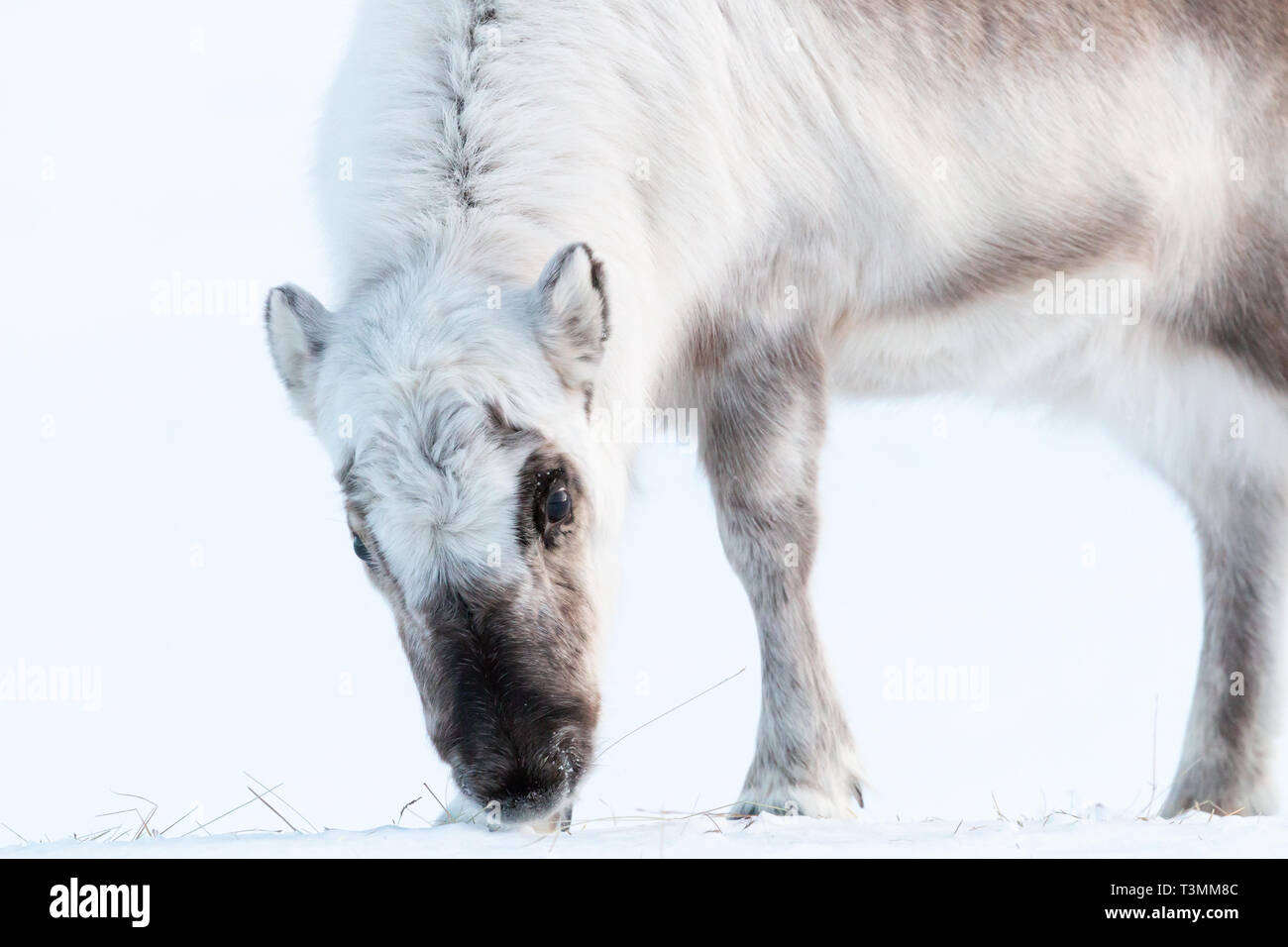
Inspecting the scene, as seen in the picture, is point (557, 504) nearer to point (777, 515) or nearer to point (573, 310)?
point (573, 310)

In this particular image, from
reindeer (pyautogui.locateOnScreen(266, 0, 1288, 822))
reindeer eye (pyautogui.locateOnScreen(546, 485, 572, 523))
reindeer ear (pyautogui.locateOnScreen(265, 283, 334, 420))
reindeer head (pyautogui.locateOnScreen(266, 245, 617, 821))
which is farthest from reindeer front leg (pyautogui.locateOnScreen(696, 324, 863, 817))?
reindeer ear (pyautogui.locateOnScreen(265, 283, 334, 420))

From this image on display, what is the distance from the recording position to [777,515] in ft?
18.5

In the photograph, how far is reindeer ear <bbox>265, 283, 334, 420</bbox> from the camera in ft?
14.9

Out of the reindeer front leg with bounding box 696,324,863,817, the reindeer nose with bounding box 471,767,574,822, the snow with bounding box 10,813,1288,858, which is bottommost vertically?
the snow with bounding box 10,813,1288,858

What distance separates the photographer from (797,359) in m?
5.65

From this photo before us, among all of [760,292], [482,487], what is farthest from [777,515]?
[482,487]

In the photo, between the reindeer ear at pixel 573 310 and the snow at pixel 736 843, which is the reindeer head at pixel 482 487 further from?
the snow at pixel 736 843

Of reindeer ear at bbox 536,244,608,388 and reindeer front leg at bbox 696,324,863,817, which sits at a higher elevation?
reindeer ear at bbox 536,244,608,388

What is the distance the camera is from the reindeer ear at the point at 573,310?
14.5 feet

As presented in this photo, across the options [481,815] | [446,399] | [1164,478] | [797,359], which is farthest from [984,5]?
[481,815]

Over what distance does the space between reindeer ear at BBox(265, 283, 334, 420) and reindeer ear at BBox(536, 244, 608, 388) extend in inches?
25.7

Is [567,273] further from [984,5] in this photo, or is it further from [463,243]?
[984,5]

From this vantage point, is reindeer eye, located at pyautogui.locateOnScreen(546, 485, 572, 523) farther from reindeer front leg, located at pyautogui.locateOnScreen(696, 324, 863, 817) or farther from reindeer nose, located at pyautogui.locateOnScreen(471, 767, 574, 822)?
reindeer front leg, located at pyautogui.locateOnScreen(696, 324, 863, 817)

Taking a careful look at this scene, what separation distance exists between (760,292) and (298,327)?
5.80 ft
